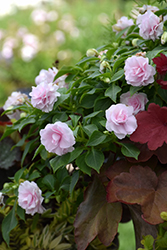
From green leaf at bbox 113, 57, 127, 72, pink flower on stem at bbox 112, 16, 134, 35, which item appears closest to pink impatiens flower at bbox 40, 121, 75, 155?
green leaf at bbox 113, 57, 127, 72

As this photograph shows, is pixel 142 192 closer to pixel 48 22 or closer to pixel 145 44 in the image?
pixel 145 44

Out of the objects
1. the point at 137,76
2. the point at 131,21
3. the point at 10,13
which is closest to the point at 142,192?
the point at 137,76

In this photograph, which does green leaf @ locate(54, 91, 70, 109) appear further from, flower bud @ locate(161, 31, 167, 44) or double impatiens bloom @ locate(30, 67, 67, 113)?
flower bud @ locate(161, 31, 167, 44)

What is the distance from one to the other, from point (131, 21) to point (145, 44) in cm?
12

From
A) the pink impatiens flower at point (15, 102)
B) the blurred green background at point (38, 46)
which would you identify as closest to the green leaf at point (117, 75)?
the pink impatiens flower at point (15, 102)

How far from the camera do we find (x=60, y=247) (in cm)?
97

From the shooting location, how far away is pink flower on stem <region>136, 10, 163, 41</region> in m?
0.85

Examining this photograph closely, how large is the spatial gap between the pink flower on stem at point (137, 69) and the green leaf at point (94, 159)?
21cm

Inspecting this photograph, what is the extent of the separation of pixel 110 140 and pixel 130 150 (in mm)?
68

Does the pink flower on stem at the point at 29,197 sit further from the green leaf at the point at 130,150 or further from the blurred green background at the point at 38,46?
the blurred green background at the point at 38,46

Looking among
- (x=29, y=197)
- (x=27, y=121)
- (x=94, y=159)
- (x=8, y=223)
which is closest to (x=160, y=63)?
(x=94, y=159)

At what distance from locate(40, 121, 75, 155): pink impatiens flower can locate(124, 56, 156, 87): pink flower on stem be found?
0.71ft

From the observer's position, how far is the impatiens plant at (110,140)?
2.34 feet

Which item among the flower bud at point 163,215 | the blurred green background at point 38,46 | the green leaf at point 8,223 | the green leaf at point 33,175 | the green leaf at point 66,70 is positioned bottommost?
the blurred green background at point 38,46
